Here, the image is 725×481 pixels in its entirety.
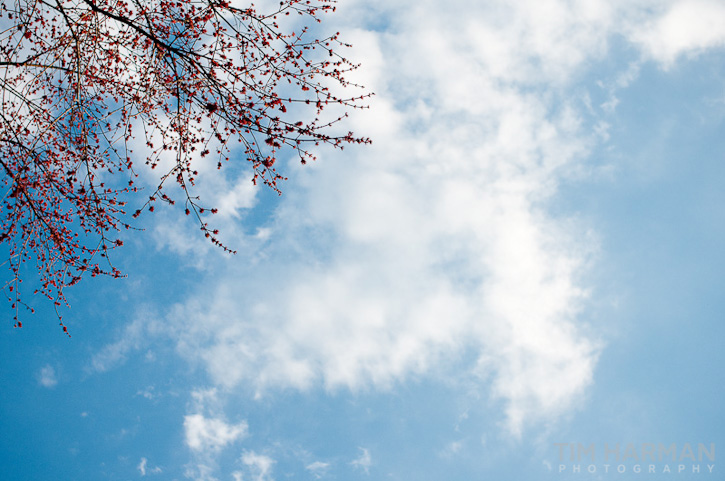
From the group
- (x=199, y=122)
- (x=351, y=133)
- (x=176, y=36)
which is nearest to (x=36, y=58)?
(x=176, y=36)

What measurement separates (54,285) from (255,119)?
12.3 feet

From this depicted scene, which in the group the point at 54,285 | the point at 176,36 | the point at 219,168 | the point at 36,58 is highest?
the point at 176,36

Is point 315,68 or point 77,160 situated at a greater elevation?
point 315,68

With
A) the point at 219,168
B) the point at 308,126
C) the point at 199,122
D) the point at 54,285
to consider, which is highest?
the point at 199,122

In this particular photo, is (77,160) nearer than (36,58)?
No

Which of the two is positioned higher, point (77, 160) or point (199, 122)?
point (199, 122)

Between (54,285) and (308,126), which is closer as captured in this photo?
(308,126)

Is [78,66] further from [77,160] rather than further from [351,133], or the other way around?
[351,133]

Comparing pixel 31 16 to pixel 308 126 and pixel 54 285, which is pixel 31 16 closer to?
pixel 54 285

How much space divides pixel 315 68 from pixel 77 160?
355 cm

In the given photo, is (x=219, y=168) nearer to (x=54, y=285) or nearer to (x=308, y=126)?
(x=308, y=126)

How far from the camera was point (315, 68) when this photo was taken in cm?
491

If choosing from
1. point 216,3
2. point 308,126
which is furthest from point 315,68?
point 216,3

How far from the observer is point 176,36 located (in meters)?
4.73
